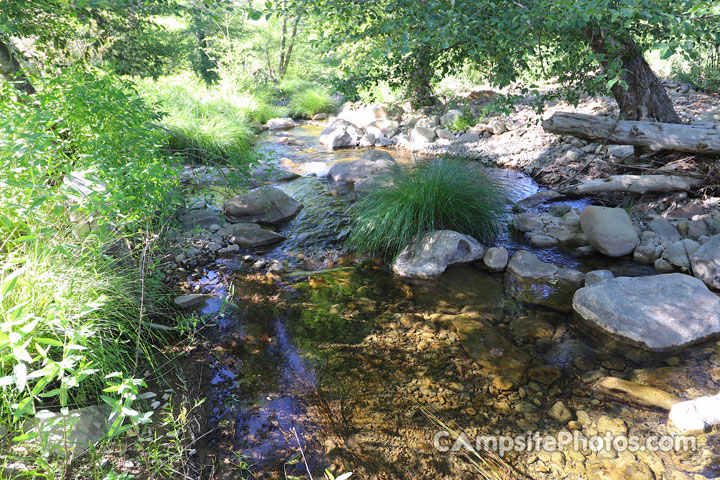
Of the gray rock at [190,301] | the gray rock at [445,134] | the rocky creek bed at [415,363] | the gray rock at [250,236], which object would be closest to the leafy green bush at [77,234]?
the gray rock at [190,301]

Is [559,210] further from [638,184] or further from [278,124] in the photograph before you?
[278,124]

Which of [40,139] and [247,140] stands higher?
[40,139]

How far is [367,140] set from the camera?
10.9m

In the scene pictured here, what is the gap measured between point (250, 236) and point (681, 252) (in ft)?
16.0

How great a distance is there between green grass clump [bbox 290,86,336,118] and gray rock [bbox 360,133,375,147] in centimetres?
618

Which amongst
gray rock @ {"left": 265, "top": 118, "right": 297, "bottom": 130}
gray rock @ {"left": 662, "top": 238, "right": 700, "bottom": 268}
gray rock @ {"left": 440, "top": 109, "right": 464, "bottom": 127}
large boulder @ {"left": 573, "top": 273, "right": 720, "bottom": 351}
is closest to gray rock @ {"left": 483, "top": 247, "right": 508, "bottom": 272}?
large boulder @ {"left": 573, "top": 273, "right": 720, "bottom": 351}

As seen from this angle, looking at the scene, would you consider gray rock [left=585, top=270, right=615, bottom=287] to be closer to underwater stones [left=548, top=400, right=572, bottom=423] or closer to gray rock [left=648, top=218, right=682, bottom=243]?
gray rock [left=648, top=218, right=682, bottom=243]

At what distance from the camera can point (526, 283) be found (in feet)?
14.0

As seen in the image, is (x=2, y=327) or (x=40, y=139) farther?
(x=40, y=139)

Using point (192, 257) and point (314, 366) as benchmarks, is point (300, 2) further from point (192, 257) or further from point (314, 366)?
point (314, 366)

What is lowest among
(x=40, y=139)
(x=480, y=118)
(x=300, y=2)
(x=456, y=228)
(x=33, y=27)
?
(x=456, y=228)

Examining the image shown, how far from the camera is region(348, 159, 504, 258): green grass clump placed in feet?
16.0

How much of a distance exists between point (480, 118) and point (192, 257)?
8379 mm

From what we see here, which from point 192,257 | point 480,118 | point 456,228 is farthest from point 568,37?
point 480,118
